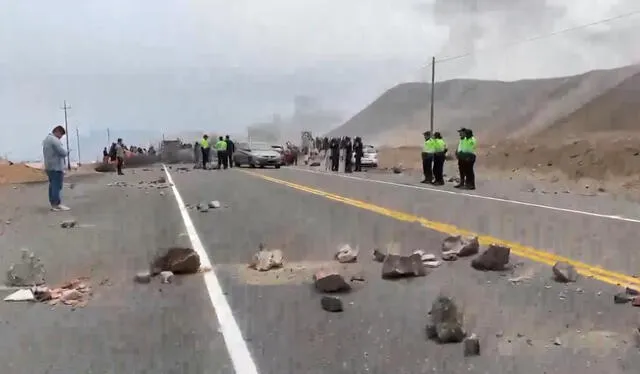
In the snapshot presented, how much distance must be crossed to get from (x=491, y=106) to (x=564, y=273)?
508 ft

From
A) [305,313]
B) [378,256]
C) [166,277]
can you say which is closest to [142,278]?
[166,277]

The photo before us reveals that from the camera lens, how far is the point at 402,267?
841 centimetres

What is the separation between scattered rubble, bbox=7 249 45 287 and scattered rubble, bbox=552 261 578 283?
549 centimetres

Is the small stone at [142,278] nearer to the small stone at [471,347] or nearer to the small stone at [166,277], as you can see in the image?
the small stone at [166,277]

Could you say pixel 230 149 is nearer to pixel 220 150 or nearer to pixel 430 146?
pixel 220 150

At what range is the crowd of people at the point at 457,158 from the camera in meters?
23.0

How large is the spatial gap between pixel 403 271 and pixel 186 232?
17.0 ft

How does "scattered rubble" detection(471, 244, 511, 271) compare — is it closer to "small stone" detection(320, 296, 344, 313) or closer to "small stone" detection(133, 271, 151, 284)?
"small stone" detection(320, 296, 344, 313)

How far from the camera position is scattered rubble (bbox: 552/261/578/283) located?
7848mm

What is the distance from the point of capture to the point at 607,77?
426ft

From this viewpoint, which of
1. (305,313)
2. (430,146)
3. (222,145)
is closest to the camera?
(305,313)

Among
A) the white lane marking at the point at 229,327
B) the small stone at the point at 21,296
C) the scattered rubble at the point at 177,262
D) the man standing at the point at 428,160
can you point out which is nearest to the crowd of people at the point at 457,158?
the man standing at the point at 428,160

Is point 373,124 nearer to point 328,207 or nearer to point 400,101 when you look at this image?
point 400,101

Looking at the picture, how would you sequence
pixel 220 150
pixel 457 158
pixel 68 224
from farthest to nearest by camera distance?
pixel 220 150 → pixel 457 158 → pixel 68 224
